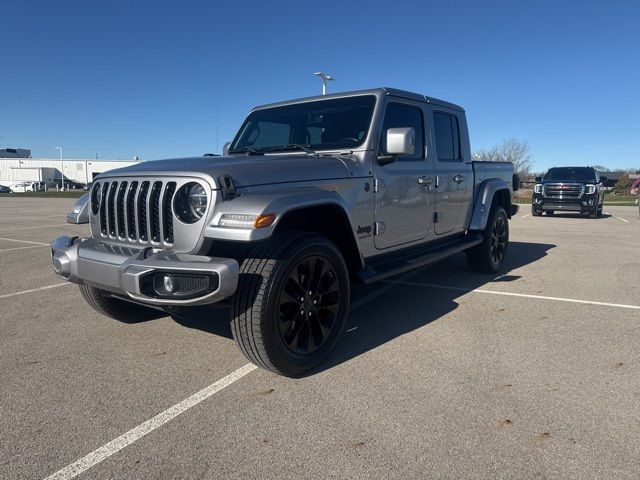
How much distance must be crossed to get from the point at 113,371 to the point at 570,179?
1753 cm

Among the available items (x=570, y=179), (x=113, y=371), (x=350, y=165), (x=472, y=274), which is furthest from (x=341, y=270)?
(x=570, y=179)

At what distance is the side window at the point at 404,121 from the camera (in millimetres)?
4152

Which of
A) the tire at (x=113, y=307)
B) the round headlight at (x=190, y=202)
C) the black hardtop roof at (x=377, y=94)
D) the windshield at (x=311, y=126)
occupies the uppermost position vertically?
the black hardtop roof at (x=377, y=94)

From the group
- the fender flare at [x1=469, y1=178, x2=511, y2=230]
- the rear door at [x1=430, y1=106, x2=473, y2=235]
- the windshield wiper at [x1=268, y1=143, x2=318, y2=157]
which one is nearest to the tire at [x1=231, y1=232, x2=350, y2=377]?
the windshield wiper at [x1=268, y1=143, x2=318, y2=157]

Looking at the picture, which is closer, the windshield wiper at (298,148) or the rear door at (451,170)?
the windshield wiper at (298,148)

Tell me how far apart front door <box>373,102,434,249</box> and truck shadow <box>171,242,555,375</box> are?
0.71 m

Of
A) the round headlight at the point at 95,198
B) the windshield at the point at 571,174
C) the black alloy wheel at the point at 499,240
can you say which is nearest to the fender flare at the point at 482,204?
the black alloy wheel at the point at 499,240

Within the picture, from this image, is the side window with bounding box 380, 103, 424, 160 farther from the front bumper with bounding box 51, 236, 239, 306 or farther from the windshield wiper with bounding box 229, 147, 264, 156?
the front bumper with bounding box 51, 236, 239, 306

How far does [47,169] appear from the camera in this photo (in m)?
94.7

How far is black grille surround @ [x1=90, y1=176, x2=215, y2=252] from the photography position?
2.91 m

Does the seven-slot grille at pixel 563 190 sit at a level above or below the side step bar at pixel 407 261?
above

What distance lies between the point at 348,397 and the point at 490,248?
413cm

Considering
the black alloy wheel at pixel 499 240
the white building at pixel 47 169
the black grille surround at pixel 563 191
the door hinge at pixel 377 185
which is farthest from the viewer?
the white building at pixel 47 169

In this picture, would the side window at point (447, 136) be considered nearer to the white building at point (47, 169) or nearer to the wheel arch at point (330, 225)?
the wheel arch at point (330, 225)
